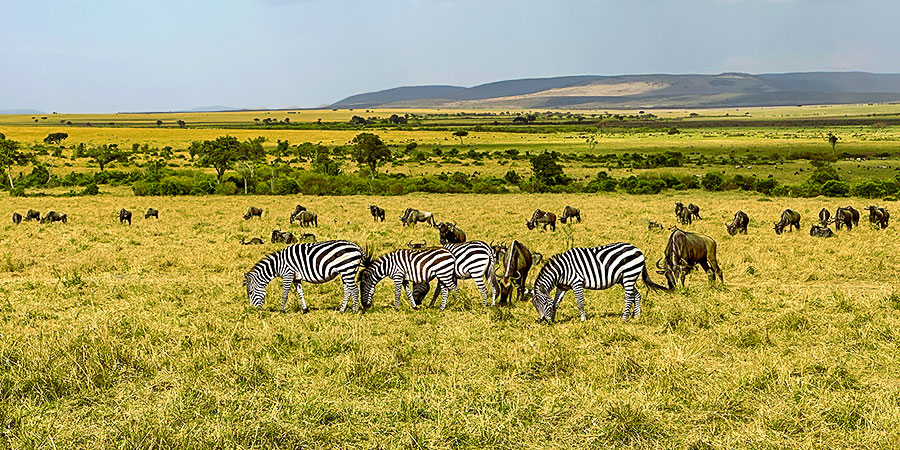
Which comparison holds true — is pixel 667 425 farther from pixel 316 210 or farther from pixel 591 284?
pixel 316 210

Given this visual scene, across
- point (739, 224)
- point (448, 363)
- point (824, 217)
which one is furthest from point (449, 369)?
point (824, 217)

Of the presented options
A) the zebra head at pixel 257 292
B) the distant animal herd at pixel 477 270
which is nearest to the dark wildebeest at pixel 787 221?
the distant animal herd at pixel 477 270

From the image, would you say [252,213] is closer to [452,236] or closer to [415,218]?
[415,218]

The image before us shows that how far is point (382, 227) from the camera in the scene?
90.3 feet

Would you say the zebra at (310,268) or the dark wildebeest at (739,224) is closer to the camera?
the zebra at (310,268)

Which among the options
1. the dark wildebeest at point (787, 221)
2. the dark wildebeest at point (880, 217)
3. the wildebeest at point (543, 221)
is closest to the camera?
the dark wildebeest at point (880, 217)

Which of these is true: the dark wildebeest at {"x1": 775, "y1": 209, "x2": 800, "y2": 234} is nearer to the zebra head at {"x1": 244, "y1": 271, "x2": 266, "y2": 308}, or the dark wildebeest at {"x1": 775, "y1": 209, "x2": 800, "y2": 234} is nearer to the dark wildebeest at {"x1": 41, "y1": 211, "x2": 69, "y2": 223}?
the zebra head at {"x1": 244, "y1": 271, "x2": 266, "y2": 308}

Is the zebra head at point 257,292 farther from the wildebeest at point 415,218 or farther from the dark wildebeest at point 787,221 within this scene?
the dark wildebeest at point 787,221

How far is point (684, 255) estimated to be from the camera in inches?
549

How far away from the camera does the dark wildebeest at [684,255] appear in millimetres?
13629

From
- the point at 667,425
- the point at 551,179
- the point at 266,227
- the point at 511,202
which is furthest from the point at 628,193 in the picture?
the point at 667,425

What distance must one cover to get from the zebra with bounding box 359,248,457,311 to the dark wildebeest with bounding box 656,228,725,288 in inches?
186

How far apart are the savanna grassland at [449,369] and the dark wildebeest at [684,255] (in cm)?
47

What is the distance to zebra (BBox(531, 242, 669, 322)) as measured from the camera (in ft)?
35.0
